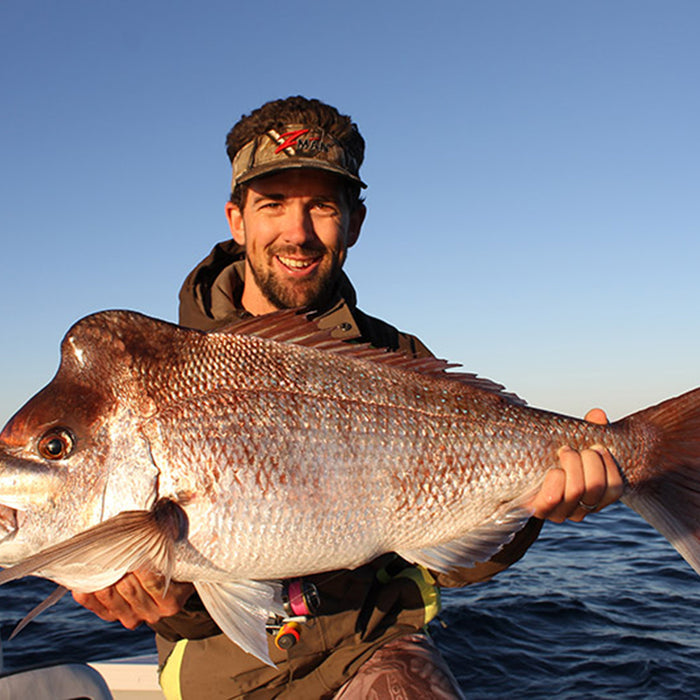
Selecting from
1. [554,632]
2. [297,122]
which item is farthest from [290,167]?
[554,632]

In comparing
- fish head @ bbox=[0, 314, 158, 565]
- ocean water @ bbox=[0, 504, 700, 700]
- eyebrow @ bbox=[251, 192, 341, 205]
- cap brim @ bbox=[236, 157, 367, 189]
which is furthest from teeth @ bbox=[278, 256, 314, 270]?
ocean water @ bbox=[0, 504, 700, 700]

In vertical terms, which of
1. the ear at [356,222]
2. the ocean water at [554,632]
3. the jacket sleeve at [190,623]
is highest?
the ear at [356,222]

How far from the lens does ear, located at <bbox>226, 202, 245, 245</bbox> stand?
13.0ft

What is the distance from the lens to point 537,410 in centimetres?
256

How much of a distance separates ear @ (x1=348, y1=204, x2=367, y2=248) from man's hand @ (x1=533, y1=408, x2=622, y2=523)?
2165 mm

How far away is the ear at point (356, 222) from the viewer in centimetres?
408

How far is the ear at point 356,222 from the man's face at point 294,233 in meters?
0.35

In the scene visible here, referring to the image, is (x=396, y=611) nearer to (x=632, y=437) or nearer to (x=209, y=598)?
(x=209, y=598)

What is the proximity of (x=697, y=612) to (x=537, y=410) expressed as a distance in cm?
588

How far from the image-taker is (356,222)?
164 inches

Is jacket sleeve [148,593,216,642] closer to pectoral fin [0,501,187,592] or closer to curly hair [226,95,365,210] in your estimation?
pectoral fin [0,501,187,592]

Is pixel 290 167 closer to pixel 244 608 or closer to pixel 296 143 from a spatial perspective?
pixel 296 143

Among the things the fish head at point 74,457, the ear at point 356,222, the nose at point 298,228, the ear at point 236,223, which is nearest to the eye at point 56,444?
the fish head at point 74,457

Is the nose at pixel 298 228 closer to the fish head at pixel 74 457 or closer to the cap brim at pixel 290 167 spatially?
the cap brim at pixel 290 167
